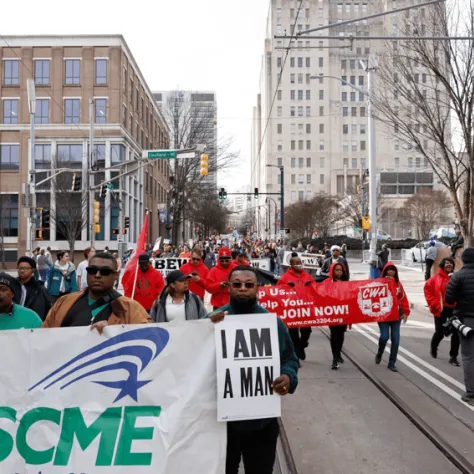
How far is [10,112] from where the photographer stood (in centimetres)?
4425

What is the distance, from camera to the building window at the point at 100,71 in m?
44.5

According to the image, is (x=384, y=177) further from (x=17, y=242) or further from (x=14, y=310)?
(x=14, y=310)

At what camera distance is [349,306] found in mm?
8648

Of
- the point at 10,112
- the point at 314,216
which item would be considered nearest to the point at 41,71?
→ the point at 10,112

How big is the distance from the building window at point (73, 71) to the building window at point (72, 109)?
1.63 m

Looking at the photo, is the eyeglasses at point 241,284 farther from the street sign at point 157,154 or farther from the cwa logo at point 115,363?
the street sign at point 157,154

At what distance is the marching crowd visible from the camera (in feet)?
11.1

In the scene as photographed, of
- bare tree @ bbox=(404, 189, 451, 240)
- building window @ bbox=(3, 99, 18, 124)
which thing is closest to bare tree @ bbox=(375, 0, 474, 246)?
building window @ bbox=(3, 99, 18, 124)

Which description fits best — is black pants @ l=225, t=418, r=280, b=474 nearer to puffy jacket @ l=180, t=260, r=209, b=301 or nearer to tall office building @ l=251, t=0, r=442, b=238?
puffy jacket @ l=180, t=260, r=209, b=301

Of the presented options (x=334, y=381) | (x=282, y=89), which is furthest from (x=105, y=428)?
(x=282, y=89)

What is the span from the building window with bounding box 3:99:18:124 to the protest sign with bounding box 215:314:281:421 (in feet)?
152

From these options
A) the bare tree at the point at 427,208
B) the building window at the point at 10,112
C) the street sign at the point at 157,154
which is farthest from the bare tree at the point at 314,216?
the street sign at the point at 157,154

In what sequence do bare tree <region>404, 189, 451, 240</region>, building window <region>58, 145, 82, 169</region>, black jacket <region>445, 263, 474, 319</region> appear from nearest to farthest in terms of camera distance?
1. black jacket <region>445, 263, 474, 319</region>
2. building window <region>58, 145, 82, 169</region>
3. bare tree <region>404, 189, 451, 240</region>

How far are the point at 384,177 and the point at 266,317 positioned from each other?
89.6 m
